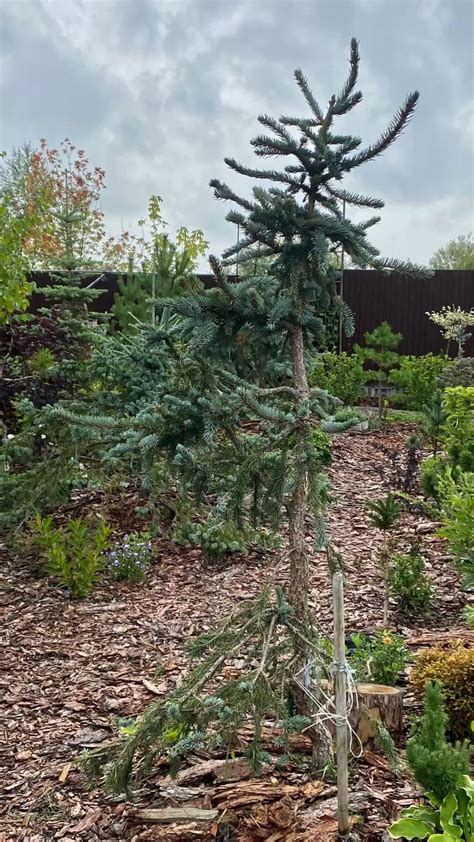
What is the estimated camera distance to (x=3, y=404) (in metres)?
6.20

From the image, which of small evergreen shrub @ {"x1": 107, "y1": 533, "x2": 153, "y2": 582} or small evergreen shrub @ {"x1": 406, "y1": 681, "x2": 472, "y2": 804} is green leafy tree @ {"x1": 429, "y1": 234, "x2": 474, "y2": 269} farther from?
small evergreen shrub @ {"x1": 406, "y1": 681, "x2": 472, "y2": 804}

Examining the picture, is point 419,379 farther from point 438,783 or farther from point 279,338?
point 438,783

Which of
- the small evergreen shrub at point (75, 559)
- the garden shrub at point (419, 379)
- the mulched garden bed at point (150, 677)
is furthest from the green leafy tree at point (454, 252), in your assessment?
the small evergreen shrub at point (75, 559)

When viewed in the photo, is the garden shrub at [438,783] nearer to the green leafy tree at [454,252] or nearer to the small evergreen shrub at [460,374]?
the small evergreen shrub at [460,374]

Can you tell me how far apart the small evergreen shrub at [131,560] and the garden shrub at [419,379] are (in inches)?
198

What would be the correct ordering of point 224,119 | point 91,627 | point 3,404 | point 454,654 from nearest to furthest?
point 454,654 < point 91,627 < point 3,404 < point 224,119

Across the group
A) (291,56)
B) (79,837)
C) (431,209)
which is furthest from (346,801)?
(431,209)

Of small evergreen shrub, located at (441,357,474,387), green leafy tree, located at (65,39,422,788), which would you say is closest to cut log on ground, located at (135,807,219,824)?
green leafy tree, located at (65,39,422,788)

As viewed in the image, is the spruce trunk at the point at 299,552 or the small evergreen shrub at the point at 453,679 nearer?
the spruce trunk at the point at 299,552

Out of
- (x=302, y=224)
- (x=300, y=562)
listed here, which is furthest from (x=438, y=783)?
(x=302, y=224)

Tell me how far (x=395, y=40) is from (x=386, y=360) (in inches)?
203

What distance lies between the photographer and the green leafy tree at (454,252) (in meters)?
20.5

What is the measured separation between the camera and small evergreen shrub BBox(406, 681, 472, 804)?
5.28 ft

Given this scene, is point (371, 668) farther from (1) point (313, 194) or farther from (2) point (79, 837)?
(1) point (313, 194)
